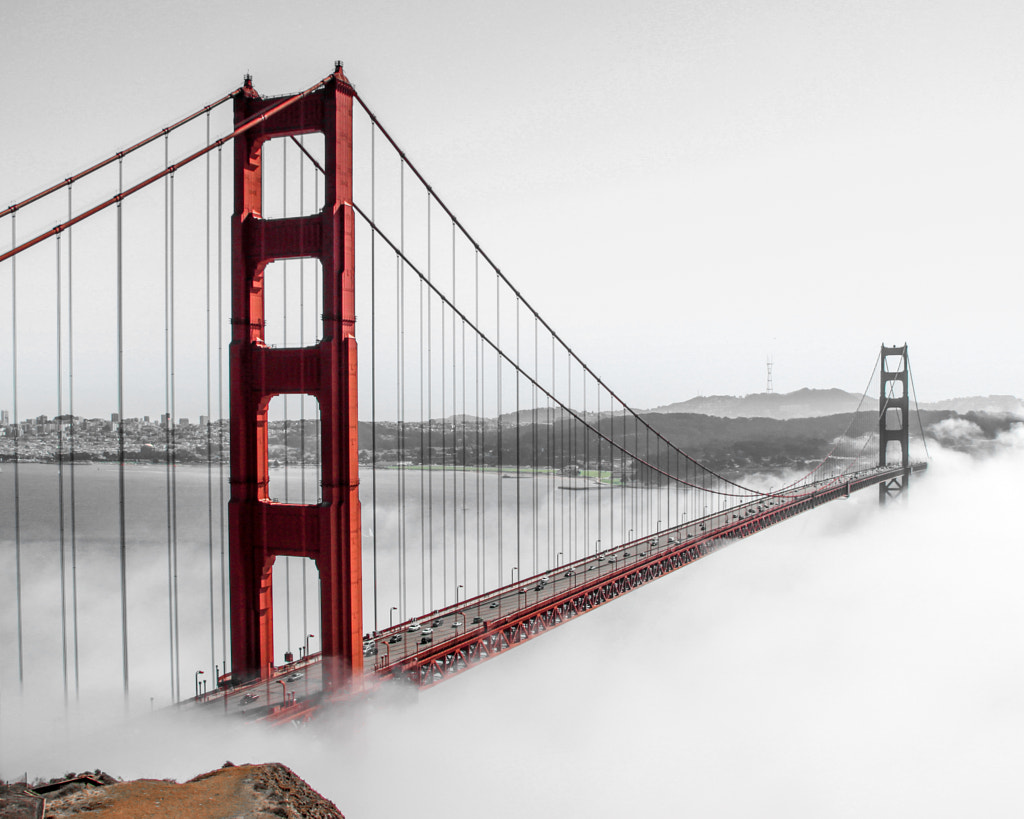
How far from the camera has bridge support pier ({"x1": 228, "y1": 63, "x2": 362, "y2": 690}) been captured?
532 inches

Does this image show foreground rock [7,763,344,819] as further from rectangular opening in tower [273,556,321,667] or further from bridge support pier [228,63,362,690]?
rectangular opening in tower [273,556,321,667]

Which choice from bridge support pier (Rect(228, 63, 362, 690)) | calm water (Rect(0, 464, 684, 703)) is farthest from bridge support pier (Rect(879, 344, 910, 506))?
bridge support pier (Rect(228, 63, 362, 690))

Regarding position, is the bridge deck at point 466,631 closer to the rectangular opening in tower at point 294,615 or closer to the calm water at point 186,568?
the calm water at point 186,568

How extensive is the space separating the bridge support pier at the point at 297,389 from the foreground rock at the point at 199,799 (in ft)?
15.6

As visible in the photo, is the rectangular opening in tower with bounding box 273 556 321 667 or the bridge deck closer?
the bridge deck

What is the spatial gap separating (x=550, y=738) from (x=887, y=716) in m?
17.1

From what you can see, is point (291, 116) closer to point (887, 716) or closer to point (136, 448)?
point (887, 716)

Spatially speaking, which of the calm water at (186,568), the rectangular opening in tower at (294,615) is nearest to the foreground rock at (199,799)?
the calm water at (186,568)

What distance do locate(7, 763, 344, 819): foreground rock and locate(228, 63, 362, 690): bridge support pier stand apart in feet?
15.6

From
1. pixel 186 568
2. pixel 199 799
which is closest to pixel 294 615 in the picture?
pixel 186 568

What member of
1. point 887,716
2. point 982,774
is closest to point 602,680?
point 887,716

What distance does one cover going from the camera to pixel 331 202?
13688 mm

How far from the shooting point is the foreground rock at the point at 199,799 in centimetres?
764

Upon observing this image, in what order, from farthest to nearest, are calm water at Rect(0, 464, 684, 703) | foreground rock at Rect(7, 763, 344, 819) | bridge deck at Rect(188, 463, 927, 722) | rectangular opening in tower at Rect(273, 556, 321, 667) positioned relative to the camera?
rectangular opening in tower at Rect(273, 556, 321, 667) → calm water at Rect(0, 464, 684, 703) → bridge deck at Rect(188, 463, 927, 722) → foreground rock at Rect(7, 763, 344, 819)
